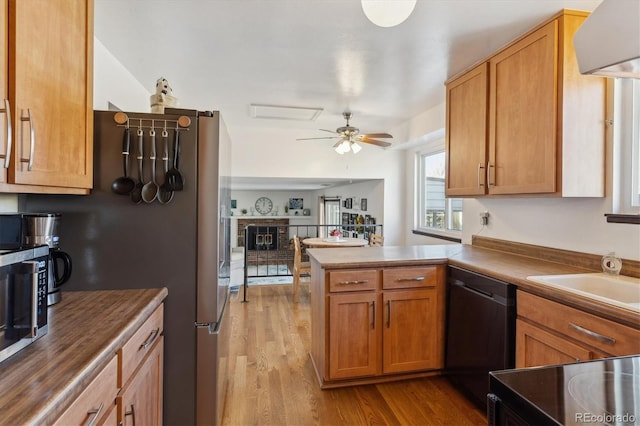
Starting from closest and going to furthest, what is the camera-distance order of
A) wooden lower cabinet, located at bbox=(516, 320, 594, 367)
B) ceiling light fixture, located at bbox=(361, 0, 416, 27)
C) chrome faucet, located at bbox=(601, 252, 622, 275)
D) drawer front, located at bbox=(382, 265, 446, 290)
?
ceiling light fixture, located at bbox=(361, 0, 416, 27), wooden lower cabinet, located at bbox=(516, 320, 594, 367), chrome faucet, located at bbox=(601, 252, 622, 275), drawer front, located at bbox=(382, 265, 446, 290)

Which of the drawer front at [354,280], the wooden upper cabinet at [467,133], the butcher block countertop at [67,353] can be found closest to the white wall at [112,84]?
the butcher block countertop at [67,353]

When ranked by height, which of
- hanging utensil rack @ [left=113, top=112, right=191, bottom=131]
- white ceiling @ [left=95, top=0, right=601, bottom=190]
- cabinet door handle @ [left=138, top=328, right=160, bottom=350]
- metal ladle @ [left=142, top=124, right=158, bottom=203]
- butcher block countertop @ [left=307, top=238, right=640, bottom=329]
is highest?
white ceiling @ [left=95, top=0, right=601, bottom=190]

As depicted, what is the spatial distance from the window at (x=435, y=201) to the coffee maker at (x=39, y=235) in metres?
3.70

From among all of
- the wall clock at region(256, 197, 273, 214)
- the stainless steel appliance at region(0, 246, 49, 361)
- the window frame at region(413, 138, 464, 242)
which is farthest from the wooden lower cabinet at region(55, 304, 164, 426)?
the wall clock at region(256, 197, 273, 214)

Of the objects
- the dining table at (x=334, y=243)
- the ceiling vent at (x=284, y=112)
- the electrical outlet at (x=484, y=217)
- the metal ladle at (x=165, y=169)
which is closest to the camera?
the metal ladle at (x=165, y=169)

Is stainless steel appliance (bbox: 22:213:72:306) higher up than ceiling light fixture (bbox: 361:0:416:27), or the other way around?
ceiling light fixture (bbox: 361:0:416:27)

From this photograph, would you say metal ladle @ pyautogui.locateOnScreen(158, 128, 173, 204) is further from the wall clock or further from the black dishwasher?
the wall clock

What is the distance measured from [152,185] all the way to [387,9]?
1275 millimetres

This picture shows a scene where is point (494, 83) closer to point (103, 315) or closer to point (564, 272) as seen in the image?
point (564, 272)

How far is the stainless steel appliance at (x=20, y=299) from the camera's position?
0.92m

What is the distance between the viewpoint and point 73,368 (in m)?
0.87

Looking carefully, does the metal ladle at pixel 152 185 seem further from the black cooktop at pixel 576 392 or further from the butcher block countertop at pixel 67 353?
the black cooktop at pixel 576 392

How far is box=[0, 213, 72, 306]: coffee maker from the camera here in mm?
1201

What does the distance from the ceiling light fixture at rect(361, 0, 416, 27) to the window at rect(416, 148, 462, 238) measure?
3016 millimetres
